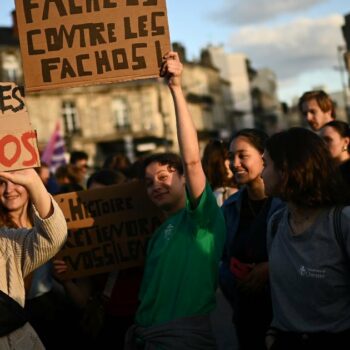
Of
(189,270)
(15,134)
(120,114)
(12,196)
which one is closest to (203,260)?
(189,270)

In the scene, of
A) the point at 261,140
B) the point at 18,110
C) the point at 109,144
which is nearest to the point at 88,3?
the point at 18,110

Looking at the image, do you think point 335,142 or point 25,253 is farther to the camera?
point 335,142

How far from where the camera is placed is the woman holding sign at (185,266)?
3844 mm

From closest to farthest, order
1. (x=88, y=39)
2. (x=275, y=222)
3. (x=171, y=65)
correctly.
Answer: (x=275, y=222), (x=171, y=65), (x=88, y=39)

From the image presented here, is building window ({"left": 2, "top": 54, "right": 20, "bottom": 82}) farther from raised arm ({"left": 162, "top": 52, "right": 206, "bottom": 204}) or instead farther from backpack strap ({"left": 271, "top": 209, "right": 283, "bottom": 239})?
backpack strap ({"left": 271, "top": 209, "right": 283, "bottom": 239})

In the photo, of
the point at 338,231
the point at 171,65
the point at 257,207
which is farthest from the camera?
the point at 257,207

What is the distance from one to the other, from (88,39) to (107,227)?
4.24 ft

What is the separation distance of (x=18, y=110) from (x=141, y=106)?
51.0 metres

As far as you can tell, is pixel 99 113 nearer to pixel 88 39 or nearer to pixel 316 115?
pixel 316 115

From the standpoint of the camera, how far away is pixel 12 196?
4844 millimetres

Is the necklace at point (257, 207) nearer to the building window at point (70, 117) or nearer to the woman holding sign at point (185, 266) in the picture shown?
the woman holding sign at point (185, 266)

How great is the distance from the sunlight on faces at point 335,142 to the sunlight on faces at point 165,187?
85.4 inches

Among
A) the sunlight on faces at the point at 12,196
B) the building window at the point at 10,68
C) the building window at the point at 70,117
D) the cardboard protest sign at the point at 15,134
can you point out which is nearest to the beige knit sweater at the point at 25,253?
the cardboard protest sign at the point at 15,134

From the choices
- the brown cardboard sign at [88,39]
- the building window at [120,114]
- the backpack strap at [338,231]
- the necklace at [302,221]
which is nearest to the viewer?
the backpack strap at [338,231]
